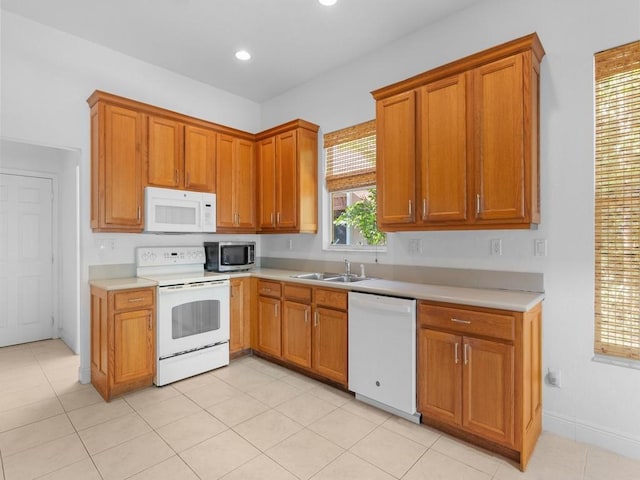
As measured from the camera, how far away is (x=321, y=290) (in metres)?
3.00

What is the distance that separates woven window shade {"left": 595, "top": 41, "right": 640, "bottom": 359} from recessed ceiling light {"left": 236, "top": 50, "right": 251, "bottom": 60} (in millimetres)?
2848

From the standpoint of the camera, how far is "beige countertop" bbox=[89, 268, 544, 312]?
2.03m

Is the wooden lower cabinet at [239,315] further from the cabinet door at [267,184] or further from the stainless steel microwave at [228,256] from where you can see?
the cabinet door at [267,184]

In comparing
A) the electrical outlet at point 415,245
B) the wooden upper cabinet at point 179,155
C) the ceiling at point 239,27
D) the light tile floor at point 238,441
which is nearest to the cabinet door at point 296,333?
the light tile floor at point 238,441

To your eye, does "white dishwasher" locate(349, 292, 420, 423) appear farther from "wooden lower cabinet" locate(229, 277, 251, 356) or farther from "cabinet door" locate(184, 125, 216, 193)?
"cabinet door" locate(184, 125, 216, 193)

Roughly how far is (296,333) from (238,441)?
3.77 ft

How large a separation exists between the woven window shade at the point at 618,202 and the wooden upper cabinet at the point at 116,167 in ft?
11.9

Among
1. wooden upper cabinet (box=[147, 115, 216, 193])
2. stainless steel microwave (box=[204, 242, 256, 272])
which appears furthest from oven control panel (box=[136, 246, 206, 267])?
wooden upper cabinet (box=[147, 115, 216, 193])

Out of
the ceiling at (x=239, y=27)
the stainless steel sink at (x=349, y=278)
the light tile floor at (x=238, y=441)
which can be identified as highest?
the ceiling at (x=239, y=27)

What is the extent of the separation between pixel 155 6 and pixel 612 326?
396 cm

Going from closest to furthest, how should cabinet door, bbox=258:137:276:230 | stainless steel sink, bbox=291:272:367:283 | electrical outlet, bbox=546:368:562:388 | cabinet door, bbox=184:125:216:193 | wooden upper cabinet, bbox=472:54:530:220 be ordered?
wooden upper cabinet, bbox=472:54:530:220 < electrical outlet, bbox=546:368:562:388 < stainless steel sink, bbox=291:272:367:283 < cabinet door, bbox=184:125:216:193 < cabinet door, bbox=258:137:276:230

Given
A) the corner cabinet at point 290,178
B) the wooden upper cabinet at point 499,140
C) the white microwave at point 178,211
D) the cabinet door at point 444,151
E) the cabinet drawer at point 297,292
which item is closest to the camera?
the wooden upper cabinet at point 499,140

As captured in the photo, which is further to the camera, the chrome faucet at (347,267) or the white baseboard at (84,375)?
the chrome faucet at (347,267)

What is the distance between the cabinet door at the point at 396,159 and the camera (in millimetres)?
2662
